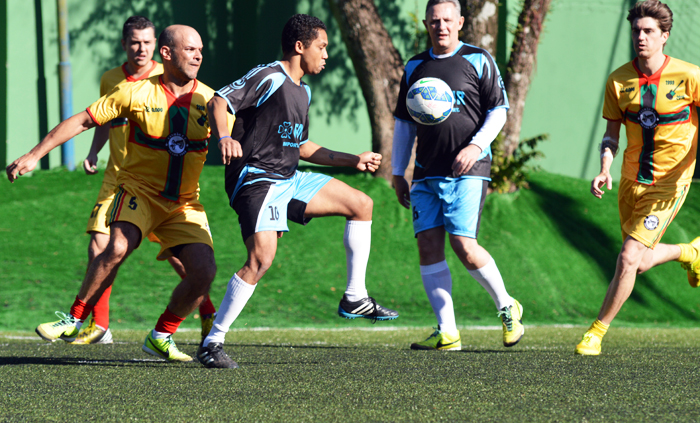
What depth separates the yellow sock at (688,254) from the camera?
236 inches

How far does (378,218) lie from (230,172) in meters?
7.13

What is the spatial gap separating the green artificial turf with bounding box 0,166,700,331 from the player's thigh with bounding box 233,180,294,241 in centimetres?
413

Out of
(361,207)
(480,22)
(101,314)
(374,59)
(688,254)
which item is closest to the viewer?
(361,207)

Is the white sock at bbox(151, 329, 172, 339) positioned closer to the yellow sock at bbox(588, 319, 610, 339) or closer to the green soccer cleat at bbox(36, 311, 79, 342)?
the green soccer cleat at bbox(36, 311, 79, 342)

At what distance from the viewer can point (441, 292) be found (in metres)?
5.69

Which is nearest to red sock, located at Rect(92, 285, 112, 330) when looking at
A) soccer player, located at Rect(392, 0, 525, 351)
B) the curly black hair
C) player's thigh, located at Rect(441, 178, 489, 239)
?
soccer player, located at Rect(392, 0, 525, 351)

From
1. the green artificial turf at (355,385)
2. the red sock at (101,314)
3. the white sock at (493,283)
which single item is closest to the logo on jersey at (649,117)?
the white sock at (493,283)

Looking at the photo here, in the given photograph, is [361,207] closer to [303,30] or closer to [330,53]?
[303,30]

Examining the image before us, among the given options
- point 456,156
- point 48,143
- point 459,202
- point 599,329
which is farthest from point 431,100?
point 48,143

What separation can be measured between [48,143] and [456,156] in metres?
2.51

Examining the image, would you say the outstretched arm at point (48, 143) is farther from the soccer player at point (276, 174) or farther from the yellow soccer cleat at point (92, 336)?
the yellow soccer cleat at point (92, 336)

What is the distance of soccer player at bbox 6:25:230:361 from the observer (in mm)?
4852

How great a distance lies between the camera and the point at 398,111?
18.8 ft

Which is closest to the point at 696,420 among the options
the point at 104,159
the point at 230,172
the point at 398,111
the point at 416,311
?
the point at 230,172
